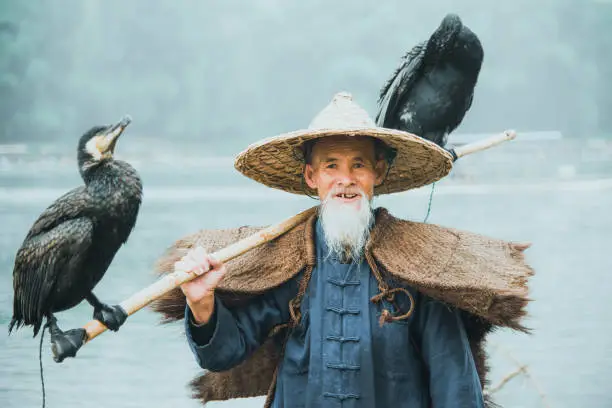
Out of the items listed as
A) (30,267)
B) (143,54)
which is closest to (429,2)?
(143,54)

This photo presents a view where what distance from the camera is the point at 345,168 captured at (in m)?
1.84

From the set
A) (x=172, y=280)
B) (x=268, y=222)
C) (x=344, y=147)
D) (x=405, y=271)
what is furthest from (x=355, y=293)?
(x=268, y=222)

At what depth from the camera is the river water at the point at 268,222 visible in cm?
325

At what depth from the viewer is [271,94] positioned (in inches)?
147

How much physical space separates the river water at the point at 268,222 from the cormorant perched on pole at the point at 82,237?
5.87 ft

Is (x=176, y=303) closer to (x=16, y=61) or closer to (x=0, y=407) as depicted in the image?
(x=0, y=407)

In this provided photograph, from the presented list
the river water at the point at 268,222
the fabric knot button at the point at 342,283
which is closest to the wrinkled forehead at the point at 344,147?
the fabric knot button at the point at 342,283

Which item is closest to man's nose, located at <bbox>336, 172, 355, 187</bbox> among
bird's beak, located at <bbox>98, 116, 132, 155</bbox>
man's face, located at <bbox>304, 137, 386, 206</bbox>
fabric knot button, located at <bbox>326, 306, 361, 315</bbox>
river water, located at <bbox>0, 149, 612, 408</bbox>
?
man's face, located at <bbox>304, 137, 386, 206</bbox>

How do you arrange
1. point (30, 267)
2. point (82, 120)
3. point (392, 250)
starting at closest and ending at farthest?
1. point (30, 267)
2. point (392, 250)
3. point (82, 120)

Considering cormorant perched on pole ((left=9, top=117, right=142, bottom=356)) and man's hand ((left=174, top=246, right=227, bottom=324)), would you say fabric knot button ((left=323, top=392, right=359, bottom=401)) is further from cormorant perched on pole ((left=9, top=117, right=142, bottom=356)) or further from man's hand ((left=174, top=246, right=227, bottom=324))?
cormorant perched on pole ((left=9, top=117, right=142, bottom=356))

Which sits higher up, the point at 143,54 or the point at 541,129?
the point at 143,54

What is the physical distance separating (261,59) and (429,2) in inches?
37.2

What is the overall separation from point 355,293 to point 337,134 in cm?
42

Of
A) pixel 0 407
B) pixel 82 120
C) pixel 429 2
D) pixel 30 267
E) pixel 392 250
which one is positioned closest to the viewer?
pixel 30 267
